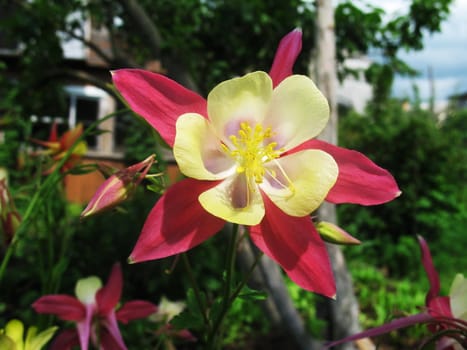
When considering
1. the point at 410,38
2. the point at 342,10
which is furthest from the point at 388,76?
the point at 342,10

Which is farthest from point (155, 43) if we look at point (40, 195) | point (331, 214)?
point (40, 195)

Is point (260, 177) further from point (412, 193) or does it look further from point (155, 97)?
point (412, 193)

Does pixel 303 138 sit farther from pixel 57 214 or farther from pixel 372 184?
pixel 57 214

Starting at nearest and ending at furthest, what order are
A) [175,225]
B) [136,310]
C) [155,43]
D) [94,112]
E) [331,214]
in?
[175,225] → [136,310] → [331,214] → [155,43] → [94,112]

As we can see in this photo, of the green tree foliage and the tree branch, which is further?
the green tree foliage

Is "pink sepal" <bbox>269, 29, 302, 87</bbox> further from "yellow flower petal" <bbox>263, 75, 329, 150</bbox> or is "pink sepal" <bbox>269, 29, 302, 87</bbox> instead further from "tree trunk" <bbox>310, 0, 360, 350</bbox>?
"tree trunk" <bbox>310, 0, 360, 350</bbox>

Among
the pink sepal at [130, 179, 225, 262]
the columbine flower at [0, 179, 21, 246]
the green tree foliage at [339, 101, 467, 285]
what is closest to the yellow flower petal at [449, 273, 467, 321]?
the pink sepal at [130, 179, 225, 262]

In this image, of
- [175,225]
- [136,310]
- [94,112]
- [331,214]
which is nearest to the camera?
[175,225]
